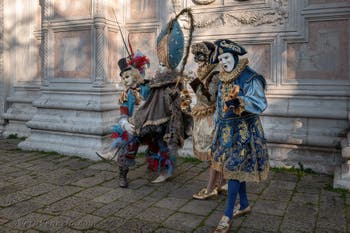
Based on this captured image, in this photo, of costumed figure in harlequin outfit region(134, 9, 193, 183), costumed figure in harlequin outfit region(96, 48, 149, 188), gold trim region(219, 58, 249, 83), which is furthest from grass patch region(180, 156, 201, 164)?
gold trim region(219, 58, 249, 83)

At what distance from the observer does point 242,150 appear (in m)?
3.06

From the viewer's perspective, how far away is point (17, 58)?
8.06 m

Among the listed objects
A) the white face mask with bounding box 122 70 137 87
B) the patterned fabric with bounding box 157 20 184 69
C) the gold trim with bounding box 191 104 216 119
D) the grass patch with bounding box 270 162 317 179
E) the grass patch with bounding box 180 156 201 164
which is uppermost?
the patterned fabric with bounding box 157 20 184 69

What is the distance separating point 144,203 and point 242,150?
142cm

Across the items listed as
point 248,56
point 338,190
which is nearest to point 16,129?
point 248,56

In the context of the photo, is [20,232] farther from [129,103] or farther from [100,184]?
[129,103]

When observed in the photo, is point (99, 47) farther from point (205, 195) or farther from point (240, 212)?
point (240, 212)

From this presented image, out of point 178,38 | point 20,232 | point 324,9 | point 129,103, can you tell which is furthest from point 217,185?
point 324,9

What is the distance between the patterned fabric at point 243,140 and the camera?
9.96 ft

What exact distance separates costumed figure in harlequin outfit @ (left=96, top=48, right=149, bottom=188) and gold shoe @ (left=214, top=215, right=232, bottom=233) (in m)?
1.72

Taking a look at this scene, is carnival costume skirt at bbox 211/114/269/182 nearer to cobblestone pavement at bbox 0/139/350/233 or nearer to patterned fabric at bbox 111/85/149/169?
cobblestone pavement at bbox 0/139/350/233

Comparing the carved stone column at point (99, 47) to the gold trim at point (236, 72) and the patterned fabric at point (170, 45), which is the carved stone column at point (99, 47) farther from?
the gold trim at point (236, 72)

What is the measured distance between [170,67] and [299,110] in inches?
90.1

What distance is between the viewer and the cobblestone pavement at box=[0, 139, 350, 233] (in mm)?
3240
